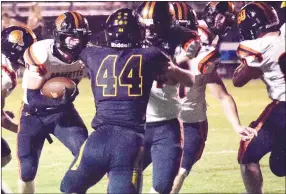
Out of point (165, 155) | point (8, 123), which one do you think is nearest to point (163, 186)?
point (165, 155)

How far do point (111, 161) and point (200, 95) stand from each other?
3.44 ft

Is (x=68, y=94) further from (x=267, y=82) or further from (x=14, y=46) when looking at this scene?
(x=267, y=82)

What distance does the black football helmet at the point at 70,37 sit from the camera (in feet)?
11.5

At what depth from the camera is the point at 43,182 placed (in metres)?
4.27

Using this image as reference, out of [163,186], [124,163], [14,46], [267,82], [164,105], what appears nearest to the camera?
[124,163]

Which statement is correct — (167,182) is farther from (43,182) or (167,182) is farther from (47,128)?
(43,182)

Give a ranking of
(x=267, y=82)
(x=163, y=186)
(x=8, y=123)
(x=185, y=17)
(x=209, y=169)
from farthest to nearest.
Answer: (x=209, y=169), (x=8, y=123), (x=185, y=17), (x=267, y=82), (x=163, y=186)

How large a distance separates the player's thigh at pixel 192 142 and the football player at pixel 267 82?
271mm

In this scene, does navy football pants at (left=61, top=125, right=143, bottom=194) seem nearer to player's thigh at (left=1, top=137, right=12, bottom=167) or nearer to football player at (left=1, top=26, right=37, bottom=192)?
player's thigh at (left=1, top=137, right=12, bottom=167)

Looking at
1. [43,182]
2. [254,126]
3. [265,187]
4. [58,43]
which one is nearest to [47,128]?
[58,43]

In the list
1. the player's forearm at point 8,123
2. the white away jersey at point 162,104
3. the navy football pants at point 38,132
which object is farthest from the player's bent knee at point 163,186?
the player's forearm at point 8,123

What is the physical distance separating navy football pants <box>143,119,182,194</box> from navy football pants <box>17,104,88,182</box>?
403mm

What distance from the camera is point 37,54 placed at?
137 inches

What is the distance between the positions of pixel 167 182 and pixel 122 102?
51cm
